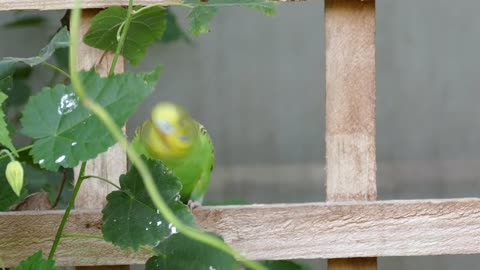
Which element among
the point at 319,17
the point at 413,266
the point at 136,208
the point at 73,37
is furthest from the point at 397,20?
the point at 73,37

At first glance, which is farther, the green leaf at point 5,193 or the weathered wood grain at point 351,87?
the weathered wood grain at point 351,87

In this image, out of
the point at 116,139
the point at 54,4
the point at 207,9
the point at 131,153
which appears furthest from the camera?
the point at 54,4

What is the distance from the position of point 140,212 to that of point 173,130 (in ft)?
0.92

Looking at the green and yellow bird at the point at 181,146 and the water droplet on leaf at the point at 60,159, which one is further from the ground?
the green and yellow bird at the point at 181,146

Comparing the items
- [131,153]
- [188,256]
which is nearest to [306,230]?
[188,256]

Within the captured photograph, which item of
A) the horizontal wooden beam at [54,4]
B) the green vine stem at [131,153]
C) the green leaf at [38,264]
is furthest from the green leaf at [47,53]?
the green vine stem at [131,153]

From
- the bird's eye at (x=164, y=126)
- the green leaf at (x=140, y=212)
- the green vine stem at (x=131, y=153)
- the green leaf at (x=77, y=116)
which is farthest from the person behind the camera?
the bird's eye at (x=164, y=126)

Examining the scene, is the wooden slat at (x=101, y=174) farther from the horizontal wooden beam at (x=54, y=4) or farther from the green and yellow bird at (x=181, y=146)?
the horizontal wooden beam at (x=54, y=4)

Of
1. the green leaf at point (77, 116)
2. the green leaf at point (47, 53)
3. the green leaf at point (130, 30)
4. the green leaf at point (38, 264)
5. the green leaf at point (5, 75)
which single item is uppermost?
the green leaf at point (130, 30)

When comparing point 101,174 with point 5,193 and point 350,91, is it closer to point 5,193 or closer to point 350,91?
point 5,193

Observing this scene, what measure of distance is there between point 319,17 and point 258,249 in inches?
76.4

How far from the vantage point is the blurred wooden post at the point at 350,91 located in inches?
58.7

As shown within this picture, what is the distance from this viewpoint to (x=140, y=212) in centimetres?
122

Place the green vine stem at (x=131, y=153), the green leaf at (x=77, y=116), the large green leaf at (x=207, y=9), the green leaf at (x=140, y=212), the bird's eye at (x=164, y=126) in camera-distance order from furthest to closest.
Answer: the bird's eye at (x=164, y=126)
the large green leaf at (x=207, y=9)
the green leaf at (x=140, y=212)
the green leaf at (x=77, y=116)
the green vine stem at (x=131, y=153)
